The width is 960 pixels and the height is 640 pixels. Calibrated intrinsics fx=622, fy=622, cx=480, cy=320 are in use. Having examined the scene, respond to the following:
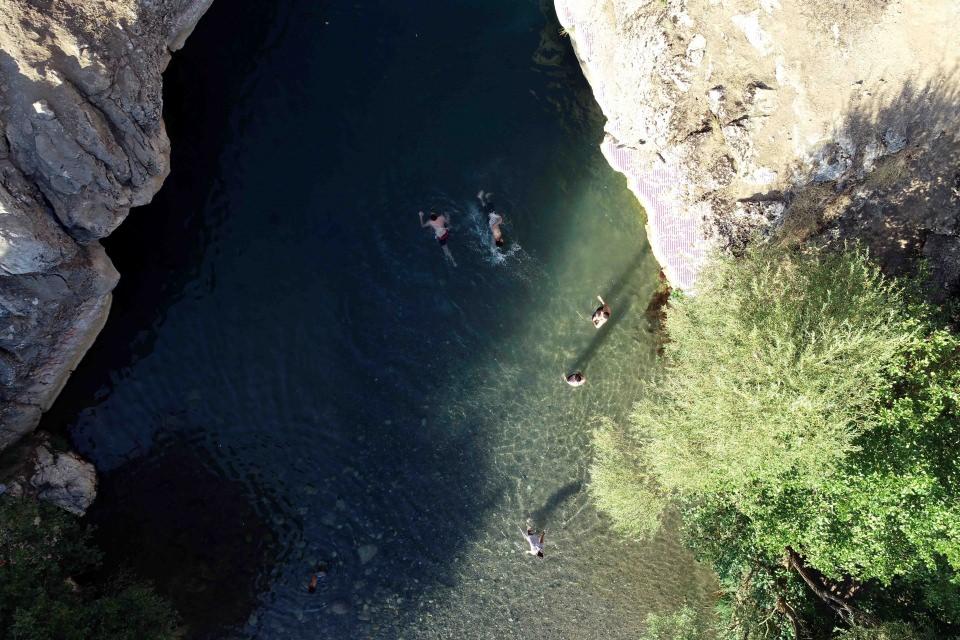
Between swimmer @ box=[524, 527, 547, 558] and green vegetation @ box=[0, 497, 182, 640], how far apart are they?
10.1 m

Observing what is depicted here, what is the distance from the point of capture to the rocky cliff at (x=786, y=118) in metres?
15.8

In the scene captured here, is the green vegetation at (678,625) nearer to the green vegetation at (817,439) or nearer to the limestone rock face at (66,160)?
the green vegetation at (817,439)

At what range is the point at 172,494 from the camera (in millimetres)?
17797

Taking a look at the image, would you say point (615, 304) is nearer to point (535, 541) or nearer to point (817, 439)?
point (817, 439)

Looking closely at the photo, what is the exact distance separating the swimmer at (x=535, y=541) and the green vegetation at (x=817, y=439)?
4.27 metres

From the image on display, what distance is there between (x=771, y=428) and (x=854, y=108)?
340 inches

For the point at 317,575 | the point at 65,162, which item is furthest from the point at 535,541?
the point at 65,162

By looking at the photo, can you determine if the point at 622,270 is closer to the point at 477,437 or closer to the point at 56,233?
the point at 477,437

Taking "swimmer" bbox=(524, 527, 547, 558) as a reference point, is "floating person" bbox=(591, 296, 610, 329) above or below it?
above

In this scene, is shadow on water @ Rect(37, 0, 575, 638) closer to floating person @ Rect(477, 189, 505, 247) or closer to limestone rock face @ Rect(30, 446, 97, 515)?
limestone rock face @ Rect(30, 446, 97, 515)

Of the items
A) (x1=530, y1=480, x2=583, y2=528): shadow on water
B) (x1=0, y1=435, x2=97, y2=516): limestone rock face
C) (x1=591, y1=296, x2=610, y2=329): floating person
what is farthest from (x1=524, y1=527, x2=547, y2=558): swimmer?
(x1=0, y1=435, x2=97, y2=516): limestone rock face

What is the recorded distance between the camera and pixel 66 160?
14.2 meters

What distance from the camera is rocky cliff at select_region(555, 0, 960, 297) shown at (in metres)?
15.8

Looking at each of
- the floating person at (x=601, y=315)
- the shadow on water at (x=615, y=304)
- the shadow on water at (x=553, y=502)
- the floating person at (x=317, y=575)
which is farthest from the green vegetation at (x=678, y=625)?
the floating person at (x=317, y=575)
